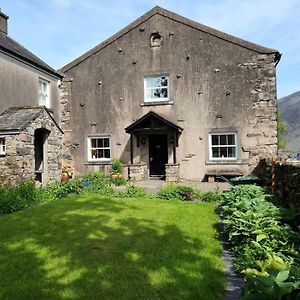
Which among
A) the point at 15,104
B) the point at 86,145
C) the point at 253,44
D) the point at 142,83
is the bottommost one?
the point at 86,145

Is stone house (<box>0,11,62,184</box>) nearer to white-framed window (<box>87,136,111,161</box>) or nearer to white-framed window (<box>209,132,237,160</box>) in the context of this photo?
white-framed window (<box>87,136,111,161</box>)

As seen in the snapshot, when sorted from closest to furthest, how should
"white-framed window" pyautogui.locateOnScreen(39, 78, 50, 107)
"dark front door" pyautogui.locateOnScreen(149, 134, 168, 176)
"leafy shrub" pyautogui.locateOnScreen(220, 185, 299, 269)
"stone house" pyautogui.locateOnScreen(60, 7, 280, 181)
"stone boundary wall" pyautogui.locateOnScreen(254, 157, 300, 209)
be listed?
"leafy shrub" pyautogui.locateOnScreen(220, 185, 299, 269)
"stone boundary wall" pyautogui.locateOnScreen(254, 157, 300, 209)
"stone house" pyautogui.locateOnScreen(60, 7, 280, 181)
"white-framed window" pyautogui.locateOnScreen(39, 78, 50, 107)
"dark front door" pyautogui.locateOnScreen(149, 134, 168, 176)

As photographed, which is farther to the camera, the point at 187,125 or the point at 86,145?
the point at 86,145

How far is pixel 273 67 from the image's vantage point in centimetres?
1689

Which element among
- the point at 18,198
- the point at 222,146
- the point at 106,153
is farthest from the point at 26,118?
the point at 222,146

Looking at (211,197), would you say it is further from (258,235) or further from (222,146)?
(222,146)

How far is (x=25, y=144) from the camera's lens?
12.9 meters

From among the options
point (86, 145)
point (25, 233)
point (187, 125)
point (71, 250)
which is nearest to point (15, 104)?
point (86, 145)

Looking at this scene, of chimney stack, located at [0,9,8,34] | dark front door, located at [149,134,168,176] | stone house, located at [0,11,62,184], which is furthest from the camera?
dark front door, located at [149,134,168,176]

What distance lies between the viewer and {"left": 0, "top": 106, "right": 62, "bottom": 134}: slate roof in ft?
41.4

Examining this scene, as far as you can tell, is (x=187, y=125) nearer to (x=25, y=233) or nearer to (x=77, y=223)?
(x=77, y=223)

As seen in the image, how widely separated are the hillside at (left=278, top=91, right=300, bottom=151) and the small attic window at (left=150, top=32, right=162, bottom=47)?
37747mm

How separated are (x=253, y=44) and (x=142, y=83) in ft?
20.9

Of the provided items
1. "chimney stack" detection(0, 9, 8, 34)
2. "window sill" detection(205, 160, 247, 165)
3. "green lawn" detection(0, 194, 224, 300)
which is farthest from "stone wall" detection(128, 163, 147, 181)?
"chimney stack" detection(0, 9, 8, 34)
